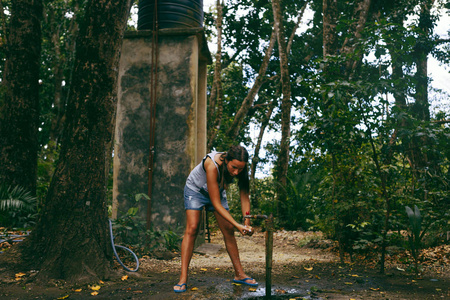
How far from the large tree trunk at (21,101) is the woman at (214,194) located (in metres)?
4.94

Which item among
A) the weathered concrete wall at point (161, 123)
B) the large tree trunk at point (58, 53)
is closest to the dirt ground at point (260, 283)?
the weathered concrete wall at point (161, 123)

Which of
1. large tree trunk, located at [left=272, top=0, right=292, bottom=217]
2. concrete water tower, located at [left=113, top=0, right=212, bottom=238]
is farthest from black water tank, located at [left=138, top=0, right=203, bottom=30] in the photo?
large tree trunk, located at [left=272, top=0, right=292, bottom=217]

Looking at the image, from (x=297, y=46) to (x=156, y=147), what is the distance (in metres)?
12.7

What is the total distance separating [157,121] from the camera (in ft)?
23.0

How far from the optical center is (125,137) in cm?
703

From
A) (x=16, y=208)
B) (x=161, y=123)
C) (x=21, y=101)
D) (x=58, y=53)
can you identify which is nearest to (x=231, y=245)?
(x=161, y=123)

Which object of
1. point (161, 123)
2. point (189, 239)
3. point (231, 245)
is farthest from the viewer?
point (161, 123)

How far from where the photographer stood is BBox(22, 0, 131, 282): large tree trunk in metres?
4.52

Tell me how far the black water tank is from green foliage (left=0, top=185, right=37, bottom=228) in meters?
3.88

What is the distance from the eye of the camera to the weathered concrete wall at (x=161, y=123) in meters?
6.88

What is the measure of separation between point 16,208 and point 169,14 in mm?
4590

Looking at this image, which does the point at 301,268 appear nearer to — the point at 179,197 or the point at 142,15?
the point at 179,197

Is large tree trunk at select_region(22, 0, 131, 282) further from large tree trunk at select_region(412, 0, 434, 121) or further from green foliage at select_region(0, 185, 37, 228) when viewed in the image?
large tree trunk at select_region(412, 0, 434, 121)

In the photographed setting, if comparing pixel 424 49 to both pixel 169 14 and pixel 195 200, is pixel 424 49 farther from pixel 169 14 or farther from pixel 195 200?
pixel 195 200
